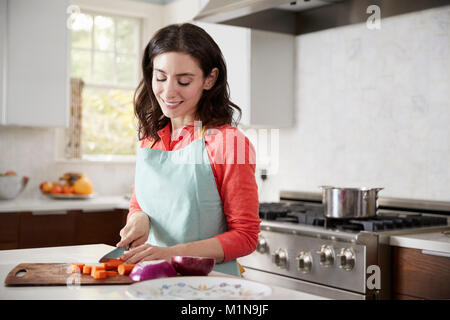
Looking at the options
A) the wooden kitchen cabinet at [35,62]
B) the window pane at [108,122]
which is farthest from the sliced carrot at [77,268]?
the window pane at [108,122]

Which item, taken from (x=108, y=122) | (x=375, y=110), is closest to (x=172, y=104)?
(x=375, y=110)

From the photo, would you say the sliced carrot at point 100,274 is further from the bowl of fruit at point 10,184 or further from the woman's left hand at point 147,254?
the bowl of fruit at point 10,184

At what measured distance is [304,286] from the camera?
2.33 metres

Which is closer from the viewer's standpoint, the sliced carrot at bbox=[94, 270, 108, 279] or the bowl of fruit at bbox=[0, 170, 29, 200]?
the sliced carrot at bbox=[94, 270, 108, 279]

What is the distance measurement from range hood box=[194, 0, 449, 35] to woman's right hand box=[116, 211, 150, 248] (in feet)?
4.64

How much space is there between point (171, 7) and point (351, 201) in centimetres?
247

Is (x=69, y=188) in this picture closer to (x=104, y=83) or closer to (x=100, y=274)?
(x=104, y=83)

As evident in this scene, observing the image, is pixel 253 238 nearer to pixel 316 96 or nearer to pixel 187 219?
pixel 187 219

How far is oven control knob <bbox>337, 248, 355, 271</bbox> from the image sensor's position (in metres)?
2.11

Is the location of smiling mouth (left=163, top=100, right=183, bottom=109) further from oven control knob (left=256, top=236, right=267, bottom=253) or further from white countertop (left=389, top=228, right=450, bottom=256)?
oven control knob (left=256, top=236, right=267, bottom=253)

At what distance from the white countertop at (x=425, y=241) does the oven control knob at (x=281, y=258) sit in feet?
1.61

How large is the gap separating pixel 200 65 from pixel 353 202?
1194mm

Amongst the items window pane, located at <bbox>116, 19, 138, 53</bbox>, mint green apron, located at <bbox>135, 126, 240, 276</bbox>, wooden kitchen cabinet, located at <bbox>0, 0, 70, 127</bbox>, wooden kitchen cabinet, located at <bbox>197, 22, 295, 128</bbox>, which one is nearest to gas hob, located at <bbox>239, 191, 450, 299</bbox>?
wooden kitchen cabinet, located at <bbox>197, 22, 295, 128</bbox>
